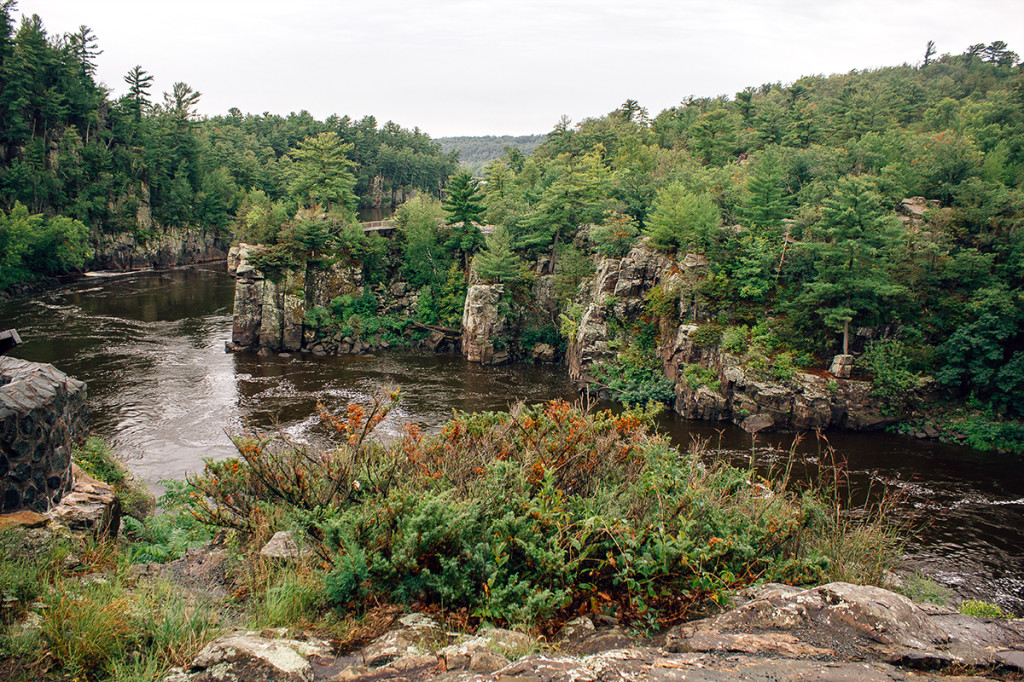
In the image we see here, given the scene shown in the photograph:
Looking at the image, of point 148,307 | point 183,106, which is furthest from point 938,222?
point 183,106

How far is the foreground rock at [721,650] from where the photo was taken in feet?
12.5

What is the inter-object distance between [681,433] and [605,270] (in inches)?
383

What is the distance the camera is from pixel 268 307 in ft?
97.4

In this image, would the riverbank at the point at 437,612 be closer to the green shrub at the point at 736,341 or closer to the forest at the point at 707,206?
the green shrub at the point at 736,341

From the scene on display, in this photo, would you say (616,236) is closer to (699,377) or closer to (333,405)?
(699,377)

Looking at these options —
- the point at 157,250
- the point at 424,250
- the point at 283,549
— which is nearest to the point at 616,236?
the point at 424,250

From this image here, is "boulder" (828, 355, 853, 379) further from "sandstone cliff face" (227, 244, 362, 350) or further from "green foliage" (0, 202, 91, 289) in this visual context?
"green foliage" (0, 202, 91, 289)

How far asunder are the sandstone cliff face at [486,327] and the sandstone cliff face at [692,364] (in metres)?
4.03

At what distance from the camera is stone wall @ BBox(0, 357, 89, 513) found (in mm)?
6707

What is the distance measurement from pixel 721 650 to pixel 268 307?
29674 millimetres

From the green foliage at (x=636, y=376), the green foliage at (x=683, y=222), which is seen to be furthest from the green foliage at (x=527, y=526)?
the green foliage at (x=683, y=222)

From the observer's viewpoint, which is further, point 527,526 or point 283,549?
point 283,549

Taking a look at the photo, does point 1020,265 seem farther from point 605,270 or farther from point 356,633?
point 356,633

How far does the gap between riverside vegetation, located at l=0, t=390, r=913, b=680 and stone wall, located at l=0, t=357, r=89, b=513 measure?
44.0 inches
